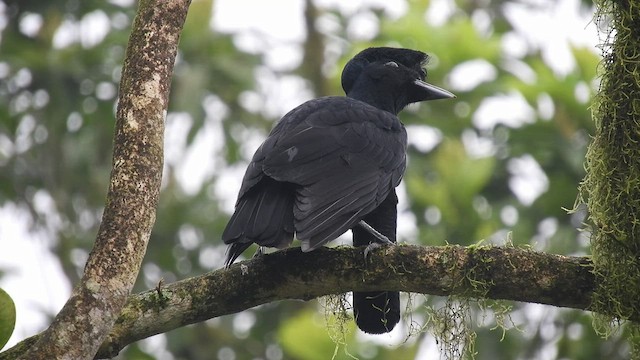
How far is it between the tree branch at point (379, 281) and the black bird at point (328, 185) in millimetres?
105

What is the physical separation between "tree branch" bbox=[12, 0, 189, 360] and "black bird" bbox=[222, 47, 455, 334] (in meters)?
0.47

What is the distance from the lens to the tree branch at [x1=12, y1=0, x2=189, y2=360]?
117 inches

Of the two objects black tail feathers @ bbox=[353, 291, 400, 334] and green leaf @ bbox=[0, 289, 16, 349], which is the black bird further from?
green leaf @ bbox=[0, 289, 16, 349]

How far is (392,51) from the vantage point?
5223 millimetres

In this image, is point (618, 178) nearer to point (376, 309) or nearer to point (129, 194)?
point (376, 309)

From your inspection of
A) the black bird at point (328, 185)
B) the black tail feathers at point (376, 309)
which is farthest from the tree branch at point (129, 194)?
the black tail feathers at point (376, 309)

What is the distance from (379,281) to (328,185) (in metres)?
0.52

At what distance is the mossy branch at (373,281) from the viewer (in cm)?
344

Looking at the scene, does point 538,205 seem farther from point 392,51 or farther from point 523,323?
point 392,51

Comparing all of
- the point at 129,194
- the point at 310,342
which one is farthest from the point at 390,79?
the point at 129,194

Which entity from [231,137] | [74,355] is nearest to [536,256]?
[74,355]

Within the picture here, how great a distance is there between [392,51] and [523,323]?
223 centimetres

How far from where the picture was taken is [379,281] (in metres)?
3.54

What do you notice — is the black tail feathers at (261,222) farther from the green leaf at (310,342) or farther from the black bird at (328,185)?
the green leaf at (310,342)
